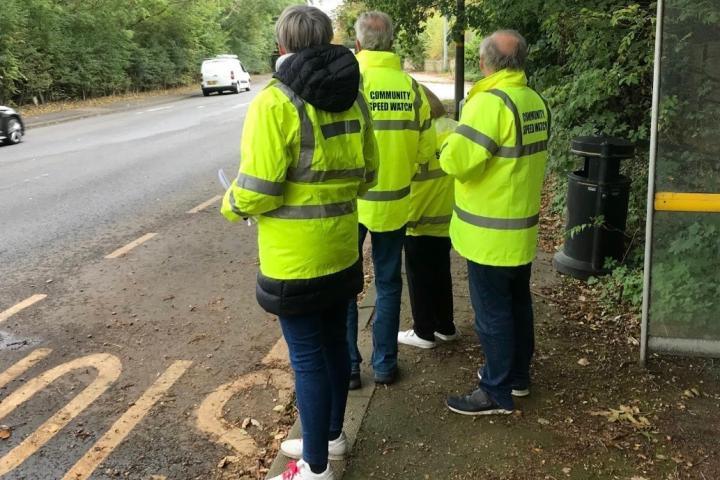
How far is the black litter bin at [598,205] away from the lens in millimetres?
5281

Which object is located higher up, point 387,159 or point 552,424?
point 387,159

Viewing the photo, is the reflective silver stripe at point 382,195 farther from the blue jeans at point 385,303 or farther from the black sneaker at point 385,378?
the black sneaker at point 385,378

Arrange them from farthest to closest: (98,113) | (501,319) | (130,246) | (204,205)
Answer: (98,113) < (204,205) < (130,246) < (501,319)

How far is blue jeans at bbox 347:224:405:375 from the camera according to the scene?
3604 millimetres

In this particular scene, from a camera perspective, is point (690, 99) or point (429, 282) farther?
point (429, 282)

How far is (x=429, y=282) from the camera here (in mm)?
4039

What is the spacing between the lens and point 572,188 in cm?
560

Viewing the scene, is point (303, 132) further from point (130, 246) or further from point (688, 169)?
point (130, 246)

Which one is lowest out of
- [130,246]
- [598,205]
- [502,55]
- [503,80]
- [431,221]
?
[130,246]

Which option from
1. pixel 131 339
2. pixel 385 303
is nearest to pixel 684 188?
pixel 385 303

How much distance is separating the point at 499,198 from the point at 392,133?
68 cm

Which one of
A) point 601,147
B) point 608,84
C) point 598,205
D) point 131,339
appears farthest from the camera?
point 608,84

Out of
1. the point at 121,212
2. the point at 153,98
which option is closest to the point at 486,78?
the point at 121,212

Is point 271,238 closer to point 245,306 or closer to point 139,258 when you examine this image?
point 245,306
